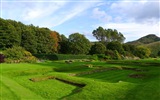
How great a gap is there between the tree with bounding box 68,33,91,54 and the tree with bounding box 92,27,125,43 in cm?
4983

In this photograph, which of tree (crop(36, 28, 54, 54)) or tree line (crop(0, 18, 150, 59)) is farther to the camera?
tree (crop(36, 28, 54, 54))

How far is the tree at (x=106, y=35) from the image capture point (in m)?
136

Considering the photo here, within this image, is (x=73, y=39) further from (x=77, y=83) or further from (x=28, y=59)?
(x=77, y=83)

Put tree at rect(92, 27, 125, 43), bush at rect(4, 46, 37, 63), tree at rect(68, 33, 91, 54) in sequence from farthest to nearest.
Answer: tree at rect(92, 27, 125, 43)
tree at rect(68, 33, 91, 54)
bush at rect(4, 46, 37, 63)

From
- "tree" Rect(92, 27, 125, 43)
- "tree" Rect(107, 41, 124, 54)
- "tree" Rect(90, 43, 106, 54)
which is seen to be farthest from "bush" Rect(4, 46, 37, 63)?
"tree" Rect(92, 27, 125, 43)

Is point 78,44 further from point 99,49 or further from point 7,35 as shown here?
point 7,35

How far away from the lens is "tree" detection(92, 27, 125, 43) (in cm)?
13550

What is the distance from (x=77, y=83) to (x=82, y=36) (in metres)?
68.1

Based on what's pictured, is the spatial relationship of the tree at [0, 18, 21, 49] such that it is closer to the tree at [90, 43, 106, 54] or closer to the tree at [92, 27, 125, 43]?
the tree at [90, 43, 106, 54]

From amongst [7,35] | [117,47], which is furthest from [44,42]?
[117,47]

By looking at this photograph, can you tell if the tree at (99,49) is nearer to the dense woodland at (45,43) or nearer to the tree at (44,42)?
the dense woodland at (45,43)

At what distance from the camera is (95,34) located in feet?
450

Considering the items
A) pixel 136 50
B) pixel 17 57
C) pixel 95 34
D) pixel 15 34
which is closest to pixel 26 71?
pixel 17 57

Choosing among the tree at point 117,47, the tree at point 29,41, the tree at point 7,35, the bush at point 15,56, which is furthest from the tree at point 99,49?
the bush at point 15,56
